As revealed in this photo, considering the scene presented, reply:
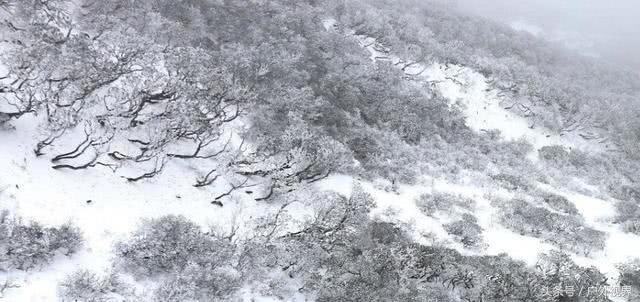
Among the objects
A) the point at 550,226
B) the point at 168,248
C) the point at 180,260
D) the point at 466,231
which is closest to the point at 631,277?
the point at 550,226

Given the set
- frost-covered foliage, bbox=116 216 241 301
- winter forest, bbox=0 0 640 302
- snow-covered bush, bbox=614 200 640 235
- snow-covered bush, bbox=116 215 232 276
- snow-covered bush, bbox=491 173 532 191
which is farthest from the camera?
snow-covered bush, bbox=491 173 532 191

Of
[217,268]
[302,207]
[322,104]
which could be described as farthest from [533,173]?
[217,268]

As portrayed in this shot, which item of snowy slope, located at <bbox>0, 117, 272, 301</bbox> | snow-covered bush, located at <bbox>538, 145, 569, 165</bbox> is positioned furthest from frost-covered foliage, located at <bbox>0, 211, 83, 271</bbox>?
snow-covered bush, located at <bbox>538, 145, 569, 165</bbox>

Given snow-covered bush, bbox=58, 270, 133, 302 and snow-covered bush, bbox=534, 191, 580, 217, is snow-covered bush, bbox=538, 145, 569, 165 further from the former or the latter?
snow-covered bush, bbox=58, 270, 133, 302

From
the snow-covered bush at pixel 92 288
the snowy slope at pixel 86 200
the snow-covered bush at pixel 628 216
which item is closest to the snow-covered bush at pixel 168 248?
the snowy slope at pixel 86 200

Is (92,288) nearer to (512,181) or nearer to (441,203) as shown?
(441,203)

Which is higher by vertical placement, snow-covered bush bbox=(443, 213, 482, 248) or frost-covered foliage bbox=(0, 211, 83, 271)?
frost-covered foliage bbox=(0, 211, 83, 271)

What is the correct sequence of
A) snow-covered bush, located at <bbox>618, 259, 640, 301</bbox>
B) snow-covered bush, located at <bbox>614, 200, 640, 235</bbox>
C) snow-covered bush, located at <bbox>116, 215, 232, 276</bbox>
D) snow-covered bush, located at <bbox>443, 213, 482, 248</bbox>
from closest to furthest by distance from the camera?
snow-covered bush, located at <bbox>116, 215, 232, 276</bbox> < snow-covered bush, located at <bbox>618, 259, 640, 301</bbox> < snow-covered bush, located at <bbox>443, 213, 482, 248</bbox> < snow-covered bush, located at <bbox>614, 200, 640, 235</bbox>
